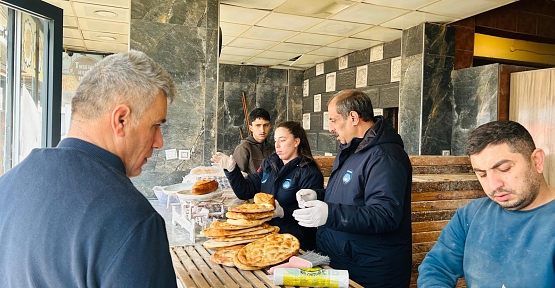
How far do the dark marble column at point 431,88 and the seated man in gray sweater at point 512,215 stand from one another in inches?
152

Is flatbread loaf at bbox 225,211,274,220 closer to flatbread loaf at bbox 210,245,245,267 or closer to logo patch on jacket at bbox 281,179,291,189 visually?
flatbread loaf at bbox 210,245,245,267

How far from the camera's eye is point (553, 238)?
1205 millimetres

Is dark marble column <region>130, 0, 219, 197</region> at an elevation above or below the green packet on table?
above

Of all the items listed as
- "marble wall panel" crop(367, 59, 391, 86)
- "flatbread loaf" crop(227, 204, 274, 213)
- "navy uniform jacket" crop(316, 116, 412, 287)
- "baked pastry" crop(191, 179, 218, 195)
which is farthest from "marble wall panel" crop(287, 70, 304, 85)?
"flatbread loaf" crop(227, 204, 274, 213)

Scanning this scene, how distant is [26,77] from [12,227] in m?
1.61

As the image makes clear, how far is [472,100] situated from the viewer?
482cm

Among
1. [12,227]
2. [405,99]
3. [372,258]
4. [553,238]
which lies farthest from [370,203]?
[405,99]

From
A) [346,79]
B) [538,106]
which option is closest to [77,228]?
[538,106]

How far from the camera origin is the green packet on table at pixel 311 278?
1.40 meters

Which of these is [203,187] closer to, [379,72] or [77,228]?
[77,228]

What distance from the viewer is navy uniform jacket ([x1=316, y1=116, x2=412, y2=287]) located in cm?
179

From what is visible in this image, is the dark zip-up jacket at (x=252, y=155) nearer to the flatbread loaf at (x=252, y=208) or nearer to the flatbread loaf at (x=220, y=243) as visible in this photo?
the flatbread loaf at (x=252, y=208)

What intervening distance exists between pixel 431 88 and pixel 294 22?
6.18 feet

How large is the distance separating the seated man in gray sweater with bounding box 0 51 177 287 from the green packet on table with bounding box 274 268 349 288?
668 millimetres
